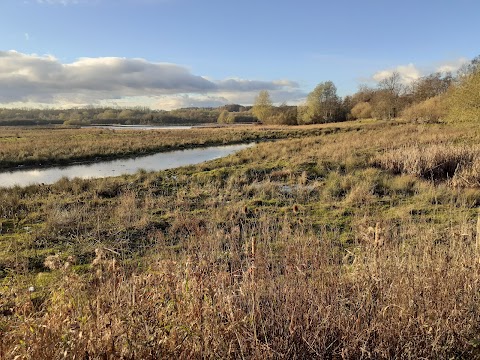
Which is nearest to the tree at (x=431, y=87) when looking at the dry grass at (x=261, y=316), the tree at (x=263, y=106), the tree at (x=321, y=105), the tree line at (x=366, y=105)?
the tree line at (x=366, y=105)

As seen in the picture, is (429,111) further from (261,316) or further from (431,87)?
(261,316)

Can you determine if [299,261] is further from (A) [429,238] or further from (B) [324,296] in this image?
(A) [429,238]

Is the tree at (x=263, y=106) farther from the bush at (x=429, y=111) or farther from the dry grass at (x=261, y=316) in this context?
the dry grass at (x=261, y=316)

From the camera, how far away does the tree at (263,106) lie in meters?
92.7

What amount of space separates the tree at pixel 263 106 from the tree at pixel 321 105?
506 inches

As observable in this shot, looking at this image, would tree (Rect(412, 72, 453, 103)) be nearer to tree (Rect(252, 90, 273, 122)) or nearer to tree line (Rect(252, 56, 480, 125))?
tree line (Rect(252, 56, 480, 125))

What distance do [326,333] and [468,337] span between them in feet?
4.36

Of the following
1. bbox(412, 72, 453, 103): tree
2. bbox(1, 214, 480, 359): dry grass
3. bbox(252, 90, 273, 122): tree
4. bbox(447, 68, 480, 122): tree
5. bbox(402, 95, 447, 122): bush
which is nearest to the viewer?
bbox(1, 214, 480, 359): dry grass

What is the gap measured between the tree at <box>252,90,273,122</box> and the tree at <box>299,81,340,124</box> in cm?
1286

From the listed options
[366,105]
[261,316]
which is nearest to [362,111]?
[366,105]

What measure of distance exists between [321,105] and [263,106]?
790 inches

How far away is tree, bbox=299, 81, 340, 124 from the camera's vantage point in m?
78.6

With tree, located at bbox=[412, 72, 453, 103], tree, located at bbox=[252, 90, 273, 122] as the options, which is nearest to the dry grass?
tree, located at bbox=[412, 72, 453, 103]

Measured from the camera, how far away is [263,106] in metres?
94.8
